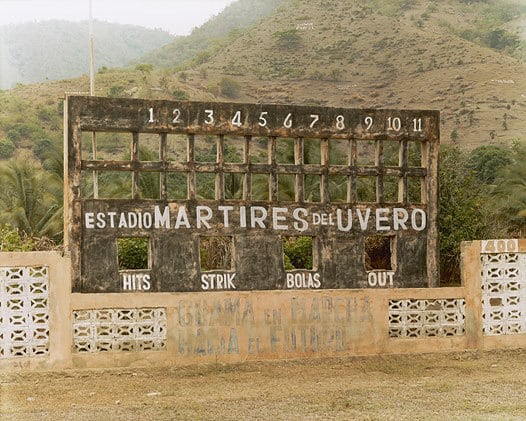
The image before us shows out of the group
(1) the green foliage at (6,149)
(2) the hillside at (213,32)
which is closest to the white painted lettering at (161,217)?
(1) the green foliage at (6,149)

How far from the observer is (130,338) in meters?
16.4

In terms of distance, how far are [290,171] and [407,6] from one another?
64.6m

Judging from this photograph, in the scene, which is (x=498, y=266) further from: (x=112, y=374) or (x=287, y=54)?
(x=287, y=54)

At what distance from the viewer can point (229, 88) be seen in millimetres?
65750

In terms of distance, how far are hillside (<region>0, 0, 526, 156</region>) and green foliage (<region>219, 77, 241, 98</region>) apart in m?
0.10

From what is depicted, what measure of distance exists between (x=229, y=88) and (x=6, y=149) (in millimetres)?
18123

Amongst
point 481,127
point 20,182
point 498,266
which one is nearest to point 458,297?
point 498,266

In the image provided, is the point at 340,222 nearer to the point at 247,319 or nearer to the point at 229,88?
the point at 247,319

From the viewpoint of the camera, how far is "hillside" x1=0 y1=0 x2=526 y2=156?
60.9 metres

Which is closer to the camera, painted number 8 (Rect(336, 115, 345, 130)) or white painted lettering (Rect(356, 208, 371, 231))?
white painted lettering (Rect(356, 208, 371, 231))

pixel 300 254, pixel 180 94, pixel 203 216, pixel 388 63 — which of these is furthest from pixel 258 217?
pixel 388 63

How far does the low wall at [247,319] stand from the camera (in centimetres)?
1572

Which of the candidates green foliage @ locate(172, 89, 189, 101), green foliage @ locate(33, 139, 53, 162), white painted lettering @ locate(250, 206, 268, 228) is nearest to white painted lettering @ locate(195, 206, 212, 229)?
white painted lettering @ locate(250, 206, 268, 228)

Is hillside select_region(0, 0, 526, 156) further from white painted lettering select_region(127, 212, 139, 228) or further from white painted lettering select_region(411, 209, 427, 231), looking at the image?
white painted lettering select_region(127, 212, 139, 228)
